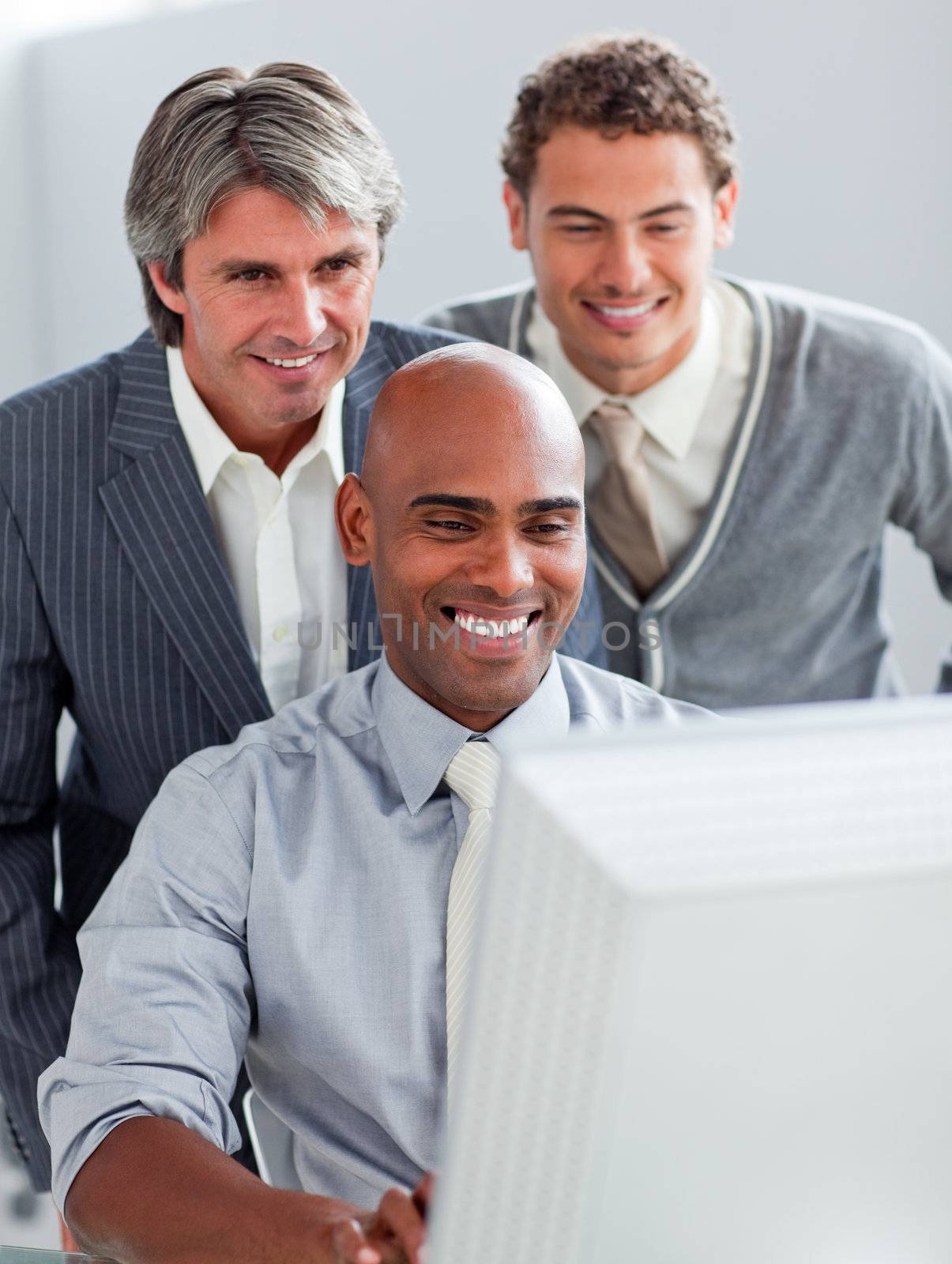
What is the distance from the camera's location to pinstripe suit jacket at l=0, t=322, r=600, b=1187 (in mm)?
1541

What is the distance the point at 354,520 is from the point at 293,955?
403 millimetres

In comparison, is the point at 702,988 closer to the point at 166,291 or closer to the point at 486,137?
the point at 166,291

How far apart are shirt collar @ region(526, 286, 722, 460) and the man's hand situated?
134 centimetres

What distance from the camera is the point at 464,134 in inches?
122

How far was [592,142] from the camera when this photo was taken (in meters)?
1.92

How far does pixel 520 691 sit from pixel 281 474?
481 mm

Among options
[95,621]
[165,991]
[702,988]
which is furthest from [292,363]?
[702,988]

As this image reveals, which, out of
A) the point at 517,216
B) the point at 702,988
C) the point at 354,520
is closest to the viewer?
the point at 702,988

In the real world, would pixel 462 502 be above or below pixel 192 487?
above

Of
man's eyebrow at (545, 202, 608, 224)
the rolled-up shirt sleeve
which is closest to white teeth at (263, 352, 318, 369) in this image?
the rolled-up shirt sleeve

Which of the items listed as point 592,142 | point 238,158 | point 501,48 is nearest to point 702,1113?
point 238,158

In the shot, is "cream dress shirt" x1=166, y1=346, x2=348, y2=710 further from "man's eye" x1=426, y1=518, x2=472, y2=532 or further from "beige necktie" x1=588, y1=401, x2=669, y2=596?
"beige necktie" x1=588, y1=401, x2=669, y2=596

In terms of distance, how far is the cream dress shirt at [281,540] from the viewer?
159cm

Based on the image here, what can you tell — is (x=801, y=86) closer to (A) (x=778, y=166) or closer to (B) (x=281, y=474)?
(A) (x=778, y=166)
